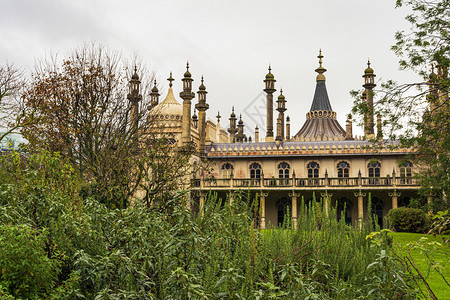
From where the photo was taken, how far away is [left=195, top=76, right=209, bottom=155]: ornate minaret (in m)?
42.8

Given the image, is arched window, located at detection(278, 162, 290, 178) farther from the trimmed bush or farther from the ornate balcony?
the trimmed bush

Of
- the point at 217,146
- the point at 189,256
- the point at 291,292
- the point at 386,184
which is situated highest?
Result: the point at 217,146

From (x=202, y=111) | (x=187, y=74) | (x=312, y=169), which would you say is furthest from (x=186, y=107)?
(x=312, y=169)

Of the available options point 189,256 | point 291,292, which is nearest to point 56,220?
point 189,256

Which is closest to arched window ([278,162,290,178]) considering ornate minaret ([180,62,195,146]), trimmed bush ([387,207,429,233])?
ornate minaret ([180,62,195,146])

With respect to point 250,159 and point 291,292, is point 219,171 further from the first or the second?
point 291,292

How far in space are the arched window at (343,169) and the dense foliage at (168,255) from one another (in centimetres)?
3122

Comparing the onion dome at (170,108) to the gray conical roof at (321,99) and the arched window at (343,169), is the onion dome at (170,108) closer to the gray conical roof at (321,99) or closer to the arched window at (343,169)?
the arched window at (343,169)

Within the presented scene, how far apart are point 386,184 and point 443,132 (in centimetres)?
1913

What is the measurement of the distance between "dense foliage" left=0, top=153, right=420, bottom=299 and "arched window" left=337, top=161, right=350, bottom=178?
31.2m

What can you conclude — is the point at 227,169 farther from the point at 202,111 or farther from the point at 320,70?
the point at 320,70

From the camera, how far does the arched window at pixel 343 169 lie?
4038 centimetres

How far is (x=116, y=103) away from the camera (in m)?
26.8

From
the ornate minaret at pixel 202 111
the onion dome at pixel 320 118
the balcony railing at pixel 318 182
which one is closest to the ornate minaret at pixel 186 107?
the ornate minaret at pixel 202 111
